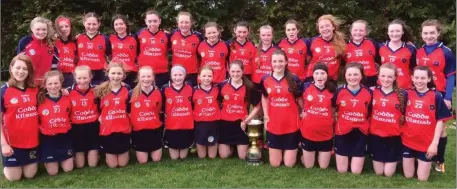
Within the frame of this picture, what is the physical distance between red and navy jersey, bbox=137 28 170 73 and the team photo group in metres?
0.03

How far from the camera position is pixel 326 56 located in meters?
5.55

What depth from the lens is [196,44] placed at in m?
6.17

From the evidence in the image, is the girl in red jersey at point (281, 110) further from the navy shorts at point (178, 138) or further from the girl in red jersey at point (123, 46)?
the girl in red jersey at point (123, 46)

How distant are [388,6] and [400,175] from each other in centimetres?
967

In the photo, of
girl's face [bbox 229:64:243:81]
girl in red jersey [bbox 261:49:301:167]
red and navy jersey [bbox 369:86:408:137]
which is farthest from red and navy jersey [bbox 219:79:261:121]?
red and navy jersey [bbox 369:86:408:137]

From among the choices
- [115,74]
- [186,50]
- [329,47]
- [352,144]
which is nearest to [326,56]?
[329,47]

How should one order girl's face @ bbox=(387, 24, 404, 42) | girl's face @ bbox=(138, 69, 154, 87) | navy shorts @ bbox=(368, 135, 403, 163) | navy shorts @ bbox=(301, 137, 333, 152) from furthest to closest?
girl's face @ bbox=(387, 24, 404, 42)
girl's face @ bbox=(138, 69, 154, 87)
navy shorts @ bbox=(301, 137, 333, 152)
navy shorts @ bbox=(368, 135, 403, 163)

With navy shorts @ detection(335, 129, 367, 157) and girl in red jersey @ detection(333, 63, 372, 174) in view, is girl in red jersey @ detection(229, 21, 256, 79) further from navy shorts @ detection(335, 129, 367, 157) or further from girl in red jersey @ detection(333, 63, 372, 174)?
navy shorts @ detection(335, 129, 367, 157)

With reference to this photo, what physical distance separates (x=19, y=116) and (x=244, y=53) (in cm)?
282

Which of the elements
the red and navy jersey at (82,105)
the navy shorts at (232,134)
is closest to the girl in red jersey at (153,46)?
the red and navy jersey at (82,105)

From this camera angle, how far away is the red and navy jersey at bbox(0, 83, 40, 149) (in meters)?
4.62

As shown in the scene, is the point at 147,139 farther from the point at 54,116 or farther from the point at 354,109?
the point at 354,109

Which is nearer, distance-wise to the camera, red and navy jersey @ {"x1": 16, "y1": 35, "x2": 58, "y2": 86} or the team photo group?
the team photo group

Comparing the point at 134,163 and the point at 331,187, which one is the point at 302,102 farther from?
the point at 134,163
